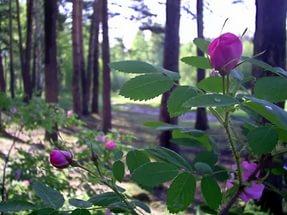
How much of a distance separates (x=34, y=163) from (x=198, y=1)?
Answer: 40.0ft

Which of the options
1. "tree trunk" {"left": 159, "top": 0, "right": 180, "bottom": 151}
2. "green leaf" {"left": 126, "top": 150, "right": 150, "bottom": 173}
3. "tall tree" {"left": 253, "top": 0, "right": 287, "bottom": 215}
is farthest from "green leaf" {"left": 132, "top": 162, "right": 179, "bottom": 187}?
"tree trunk" {"left": 159, "top": 0, "right": 180, "bottom": 151}

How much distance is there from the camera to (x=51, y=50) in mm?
11906

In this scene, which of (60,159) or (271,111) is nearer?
(271,111)

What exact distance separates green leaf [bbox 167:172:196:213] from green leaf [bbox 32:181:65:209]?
23cm

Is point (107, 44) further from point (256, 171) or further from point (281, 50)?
point (256, 171)

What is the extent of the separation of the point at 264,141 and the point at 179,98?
0.20 meters

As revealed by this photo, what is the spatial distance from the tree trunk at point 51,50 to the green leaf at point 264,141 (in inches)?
415

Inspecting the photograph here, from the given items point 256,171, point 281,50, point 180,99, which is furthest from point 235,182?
point 281,50

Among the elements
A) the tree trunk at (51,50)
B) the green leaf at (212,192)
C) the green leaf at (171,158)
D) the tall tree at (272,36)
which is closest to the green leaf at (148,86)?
the green leaf at (171,158)

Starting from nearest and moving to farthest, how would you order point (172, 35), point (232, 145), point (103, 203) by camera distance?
point (232, 145) → point (103, 203) → point (172, 35)

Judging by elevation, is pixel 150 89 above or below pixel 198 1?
below

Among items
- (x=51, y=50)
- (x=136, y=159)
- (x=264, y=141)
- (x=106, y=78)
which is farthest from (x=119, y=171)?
(x=106, y=78)

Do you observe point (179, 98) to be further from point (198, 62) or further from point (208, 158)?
point (208, 158)

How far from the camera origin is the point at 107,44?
1542cm
